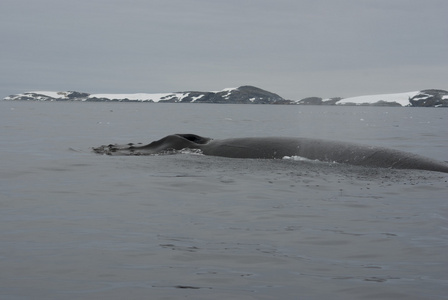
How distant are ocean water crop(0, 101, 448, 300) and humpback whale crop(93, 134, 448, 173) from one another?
85cm

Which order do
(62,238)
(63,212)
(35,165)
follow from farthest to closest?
(35,165)
(63,212)
(62,238)

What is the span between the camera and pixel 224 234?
755cm

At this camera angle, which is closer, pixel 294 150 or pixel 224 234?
pixel 224 234

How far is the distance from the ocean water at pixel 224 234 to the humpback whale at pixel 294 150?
2.77 ft

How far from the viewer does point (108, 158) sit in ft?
52.7

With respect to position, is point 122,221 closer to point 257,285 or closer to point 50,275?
point 50,275

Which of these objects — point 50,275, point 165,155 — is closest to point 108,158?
point 165,155

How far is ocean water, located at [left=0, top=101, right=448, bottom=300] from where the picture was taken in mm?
5645

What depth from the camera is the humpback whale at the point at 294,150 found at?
45.6ft

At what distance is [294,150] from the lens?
595 inches

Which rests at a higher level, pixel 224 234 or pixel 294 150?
pixel 294 150

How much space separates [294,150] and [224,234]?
7.86 metres

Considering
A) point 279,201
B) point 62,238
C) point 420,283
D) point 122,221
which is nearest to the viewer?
point 420,283

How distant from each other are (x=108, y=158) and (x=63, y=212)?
23.9 feet
